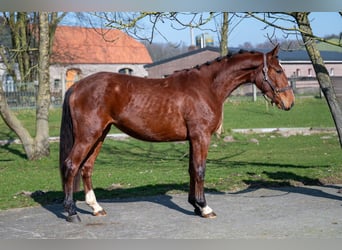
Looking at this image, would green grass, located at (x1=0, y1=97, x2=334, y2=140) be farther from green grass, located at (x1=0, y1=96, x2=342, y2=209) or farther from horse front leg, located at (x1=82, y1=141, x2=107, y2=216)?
horse front leg, located at (x1=82, y1=141, x2=107, y2=216)

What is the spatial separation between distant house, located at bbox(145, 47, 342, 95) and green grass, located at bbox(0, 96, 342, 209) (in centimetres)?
237

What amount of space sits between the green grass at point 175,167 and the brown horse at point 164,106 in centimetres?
205

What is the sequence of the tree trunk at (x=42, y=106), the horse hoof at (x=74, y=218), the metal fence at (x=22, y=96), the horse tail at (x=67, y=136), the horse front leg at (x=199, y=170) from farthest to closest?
the metal fence at (x=22, y=96) < the tree trunk at (x=42, y=106) < the horse tail at (x=67, y=136) < the horse front leg at (x=199, y=170) < the horse hoof at (x=74, y=218)

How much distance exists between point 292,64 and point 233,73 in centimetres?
1523

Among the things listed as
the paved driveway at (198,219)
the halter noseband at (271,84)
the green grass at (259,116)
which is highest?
the halter noseband at (271,84)

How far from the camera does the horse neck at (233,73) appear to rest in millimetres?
7828

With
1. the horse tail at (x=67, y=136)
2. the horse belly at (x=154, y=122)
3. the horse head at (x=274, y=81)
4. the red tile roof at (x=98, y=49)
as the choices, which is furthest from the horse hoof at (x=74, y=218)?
the red tile roof at (x=98, y=49)

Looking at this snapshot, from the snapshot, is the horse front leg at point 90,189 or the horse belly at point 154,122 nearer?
the horse belly at point 154,122

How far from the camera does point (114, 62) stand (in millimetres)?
53906

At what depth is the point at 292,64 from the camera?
22375 millimetres

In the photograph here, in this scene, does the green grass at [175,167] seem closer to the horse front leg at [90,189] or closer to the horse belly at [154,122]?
the horse front leg at [90,189]

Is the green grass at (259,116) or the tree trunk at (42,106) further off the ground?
the tree trunk at (42,106)

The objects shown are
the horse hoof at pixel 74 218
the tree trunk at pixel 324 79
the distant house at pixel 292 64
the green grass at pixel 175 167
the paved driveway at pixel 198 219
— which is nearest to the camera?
the paved driveway at pixel 198 219
